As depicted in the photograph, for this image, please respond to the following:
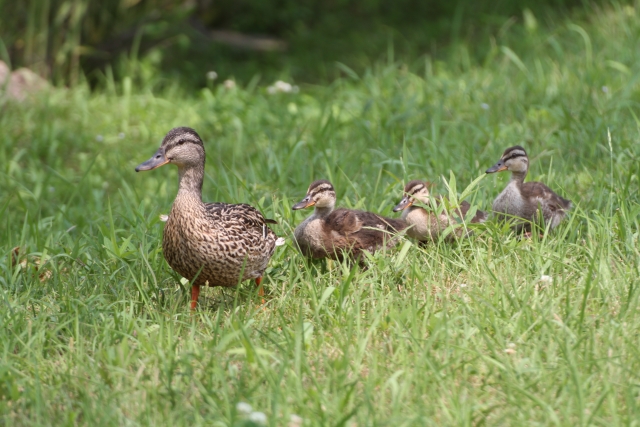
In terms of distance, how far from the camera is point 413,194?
17.2 feet

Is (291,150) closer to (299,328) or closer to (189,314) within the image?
(189,314)

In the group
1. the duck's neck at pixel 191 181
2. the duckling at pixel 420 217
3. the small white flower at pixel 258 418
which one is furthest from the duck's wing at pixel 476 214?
the small white flower at pixel 258 418

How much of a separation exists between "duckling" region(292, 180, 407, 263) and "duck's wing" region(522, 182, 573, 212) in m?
0.84

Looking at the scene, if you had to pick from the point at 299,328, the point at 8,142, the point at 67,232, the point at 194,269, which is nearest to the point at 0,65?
the point at 8,142

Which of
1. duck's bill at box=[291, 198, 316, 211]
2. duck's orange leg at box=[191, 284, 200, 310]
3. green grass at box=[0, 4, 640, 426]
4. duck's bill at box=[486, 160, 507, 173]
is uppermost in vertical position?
duck's bill at box=[486, 160, 507, 173]

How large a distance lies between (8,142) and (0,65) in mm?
1757

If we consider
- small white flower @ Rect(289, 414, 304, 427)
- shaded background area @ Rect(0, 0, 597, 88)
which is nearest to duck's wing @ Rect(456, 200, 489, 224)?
small white flower @ Rect(289, 414, 304, 427)

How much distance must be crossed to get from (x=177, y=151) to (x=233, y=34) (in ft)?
28.3

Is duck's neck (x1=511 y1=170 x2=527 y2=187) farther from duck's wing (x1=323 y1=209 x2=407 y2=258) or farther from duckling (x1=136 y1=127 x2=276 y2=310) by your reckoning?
duckling (x1=136 y1=127 x2=276 y2=310)

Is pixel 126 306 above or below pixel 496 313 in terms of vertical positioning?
below

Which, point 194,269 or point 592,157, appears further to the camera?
point 592,157

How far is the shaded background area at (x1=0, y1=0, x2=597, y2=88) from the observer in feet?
33.7

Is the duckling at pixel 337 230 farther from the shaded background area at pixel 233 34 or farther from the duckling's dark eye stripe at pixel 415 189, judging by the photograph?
the shaded background area at pixel 233 34

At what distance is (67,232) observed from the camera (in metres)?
5.83
